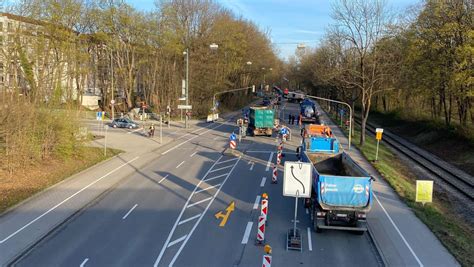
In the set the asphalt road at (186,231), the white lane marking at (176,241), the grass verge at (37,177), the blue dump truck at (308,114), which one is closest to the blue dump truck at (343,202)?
the asphalt road at (186,231)

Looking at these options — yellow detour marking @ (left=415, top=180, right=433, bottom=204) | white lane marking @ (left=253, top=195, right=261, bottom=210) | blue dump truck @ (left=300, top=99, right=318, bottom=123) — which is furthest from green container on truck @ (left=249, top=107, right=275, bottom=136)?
yellow detour marking @ (left=415, top=180, right=433, bottom=204)

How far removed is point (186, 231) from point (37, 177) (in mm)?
11326

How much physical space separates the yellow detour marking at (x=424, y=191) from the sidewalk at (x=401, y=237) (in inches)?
31.2

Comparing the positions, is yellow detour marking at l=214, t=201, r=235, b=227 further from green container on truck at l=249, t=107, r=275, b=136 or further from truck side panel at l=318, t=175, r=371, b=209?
green container on truck at l=249, t=107, r=275, b=136

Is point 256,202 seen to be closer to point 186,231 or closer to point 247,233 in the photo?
point 247,233

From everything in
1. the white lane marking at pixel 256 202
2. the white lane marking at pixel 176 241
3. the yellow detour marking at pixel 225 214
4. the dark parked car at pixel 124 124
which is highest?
the dark parked car at pixel 124 124

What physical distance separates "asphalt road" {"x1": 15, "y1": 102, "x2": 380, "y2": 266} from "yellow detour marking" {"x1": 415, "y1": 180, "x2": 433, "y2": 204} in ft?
18.1

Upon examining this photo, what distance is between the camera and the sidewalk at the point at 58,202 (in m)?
14.0

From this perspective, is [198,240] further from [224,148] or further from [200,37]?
[200,37]

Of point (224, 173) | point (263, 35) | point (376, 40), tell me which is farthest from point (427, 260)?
point (263, 35)

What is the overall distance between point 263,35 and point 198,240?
8465 cm

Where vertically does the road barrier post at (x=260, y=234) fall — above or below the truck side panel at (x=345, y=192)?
below

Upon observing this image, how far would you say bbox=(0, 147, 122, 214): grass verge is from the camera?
18.5 metres

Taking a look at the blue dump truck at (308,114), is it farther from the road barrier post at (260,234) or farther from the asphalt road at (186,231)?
the road barrier post at (260,234)
